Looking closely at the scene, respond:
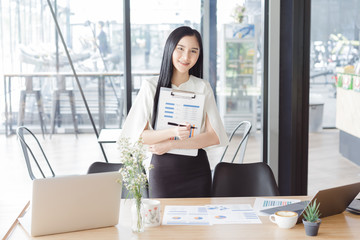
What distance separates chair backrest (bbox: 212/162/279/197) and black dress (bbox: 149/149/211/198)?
152mm

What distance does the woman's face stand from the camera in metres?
3.13

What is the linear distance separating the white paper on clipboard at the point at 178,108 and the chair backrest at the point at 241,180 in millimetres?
332

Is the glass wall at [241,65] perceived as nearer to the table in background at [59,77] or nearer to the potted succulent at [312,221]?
the table in background at [59,77]

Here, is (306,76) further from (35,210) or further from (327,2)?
(35,210)

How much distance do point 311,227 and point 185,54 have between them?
128cm

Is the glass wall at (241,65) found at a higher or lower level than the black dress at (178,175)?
higher

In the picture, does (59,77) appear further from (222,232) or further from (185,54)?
(222,232)

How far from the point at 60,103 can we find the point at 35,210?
2616 millimetres

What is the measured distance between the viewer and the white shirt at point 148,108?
10.4 ft

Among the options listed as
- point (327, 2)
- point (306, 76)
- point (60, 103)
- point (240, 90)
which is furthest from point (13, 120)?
point (327, 2)

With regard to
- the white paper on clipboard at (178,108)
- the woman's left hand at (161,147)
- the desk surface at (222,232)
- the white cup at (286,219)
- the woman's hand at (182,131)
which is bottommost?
the desk surface at (222,232)

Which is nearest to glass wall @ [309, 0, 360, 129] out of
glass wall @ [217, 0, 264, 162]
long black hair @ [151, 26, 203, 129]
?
glass wall @ [217, 0, 264, 162]

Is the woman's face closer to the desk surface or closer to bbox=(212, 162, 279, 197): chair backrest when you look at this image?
bbox=(212, 162, 279, 197): chair backrest

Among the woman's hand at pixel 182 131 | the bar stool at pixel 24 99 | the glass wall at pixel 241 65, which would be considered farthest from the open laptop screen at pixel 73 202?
A: the glass wall at pixel 241 65
